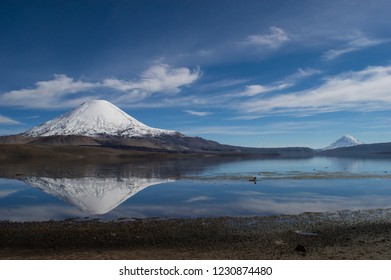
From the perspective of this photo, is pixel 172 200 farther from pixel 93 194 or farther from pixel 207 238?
pixel 207 238

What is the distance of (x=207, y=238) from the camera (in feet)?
56.3

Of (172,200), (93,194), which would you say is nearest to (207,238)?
(172,200)

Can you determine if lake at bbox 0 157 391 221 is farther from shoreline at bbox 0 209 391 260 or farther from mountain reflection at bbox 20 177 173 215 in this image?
shoreline at bbox 0 209 391 260

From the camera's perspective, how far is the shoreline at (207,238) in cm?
1441

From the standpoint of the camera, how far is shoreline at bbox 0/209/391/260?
14.4m

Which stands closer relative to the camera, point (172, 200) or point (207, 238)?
point (207, 238)

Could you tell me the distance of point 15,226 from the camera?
19.7 m

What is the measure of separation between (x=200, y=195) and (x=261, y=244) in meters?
16.1

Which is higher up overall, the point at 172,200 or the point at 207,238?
the point at 172,200

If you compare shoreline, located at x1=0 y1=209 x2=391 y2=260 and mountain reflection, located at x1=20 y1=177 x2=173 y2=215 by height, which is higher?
mountain reflection, located at x1=20 y1=177 x2=173 y2=215

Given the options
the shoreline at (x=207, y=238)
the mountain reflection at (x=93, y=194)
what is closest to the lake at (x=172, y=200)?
the mountain reflection at (x=93, y=194)

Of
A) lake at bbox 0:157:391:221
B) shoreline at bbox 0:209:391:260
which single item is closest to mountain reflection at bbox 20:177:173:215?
lake at bbox 0:157:391:221
